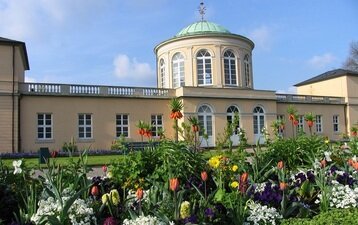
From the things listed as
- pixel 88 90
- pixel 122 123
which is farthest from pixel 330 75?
pixel 88 90

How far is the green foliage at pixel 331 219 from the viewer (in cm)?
459

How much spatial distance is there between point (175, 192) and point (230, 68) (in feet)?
101

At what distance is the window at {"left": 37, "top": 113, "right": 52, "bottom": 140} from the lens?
86.9 ft

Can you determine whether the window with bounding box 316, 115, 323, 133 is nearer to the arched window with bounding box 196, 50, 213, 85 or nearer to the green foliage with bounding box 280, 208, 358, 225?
the arched window with bounding box 196, 50, 213, 85

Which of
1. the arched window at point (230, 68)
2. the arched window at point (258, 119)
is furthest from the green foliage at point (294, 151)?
the arched window at point (230, 68)

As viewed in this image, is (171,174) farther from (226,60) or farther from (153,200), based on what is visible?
(226,60)

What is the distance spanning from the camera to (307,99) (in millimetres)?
37719

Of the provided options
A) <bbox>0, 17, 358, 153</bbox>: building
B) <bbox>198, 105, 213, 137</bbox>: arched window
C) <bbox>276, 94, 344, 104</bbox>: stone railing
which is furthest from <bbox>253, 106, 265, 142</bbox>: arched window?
<bbox>198, 105, 213, 137</bbox>: arched window

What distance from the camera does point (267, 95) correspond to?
33.6m

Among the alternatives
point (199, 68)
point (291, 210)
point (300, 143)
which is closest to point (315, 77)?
point (199, 68)

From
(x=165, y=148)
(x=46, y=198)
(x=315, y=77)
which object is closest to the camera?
(x=46, y=198)

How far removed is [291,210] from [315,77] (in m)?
44.2

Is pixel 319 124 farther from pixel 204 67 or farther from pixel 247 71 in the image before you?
pixel 204 67

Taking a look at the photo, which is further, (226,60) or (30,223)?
(226,60)
